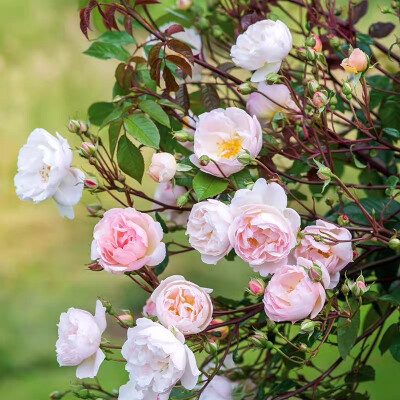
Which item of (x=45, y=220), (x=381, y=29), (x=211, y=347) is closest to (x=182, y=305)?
(x=211, y=347)

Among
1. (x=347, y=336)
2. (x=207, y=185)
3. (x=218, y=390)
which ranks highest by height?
(x=207, y=185)

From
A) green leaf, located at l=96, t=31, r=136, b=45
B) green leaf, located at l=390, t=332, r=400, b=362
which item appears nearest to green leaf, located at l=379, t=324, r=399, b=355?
green leaf, located at l=390, t=332, r=400, b=362

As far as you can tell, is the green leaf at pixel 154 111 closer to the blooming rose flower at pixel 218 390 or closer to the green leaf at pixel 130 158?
the green leaf at pixel 130 158

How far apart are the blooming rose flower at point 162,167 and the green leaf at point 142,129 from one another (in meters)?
0.02

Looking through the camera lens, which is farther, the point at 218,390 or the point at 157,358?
the point at 218,390

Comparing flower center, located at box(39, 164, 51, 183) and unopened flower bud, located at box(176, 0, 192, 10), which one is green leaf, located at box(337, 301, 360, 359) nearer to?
flower center, located at box(39, 164, 51, 183)

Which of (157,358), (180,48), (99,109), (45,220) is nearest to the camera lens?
(157,358)

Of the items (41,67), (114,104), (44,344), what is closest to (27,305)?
(44,344)

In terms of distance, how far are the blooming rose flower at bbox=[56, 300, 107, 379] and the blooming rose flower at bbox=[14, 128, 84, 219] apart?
9 centimetres

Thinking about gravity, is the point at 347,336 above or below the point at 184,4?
below

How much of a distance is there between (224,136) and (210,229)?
0.09 meters

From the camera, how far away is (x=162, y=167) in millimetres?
561

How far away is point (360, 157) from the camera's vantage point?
712 millimetres

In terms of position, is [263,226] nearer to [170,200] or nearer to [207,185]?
[207,185]
